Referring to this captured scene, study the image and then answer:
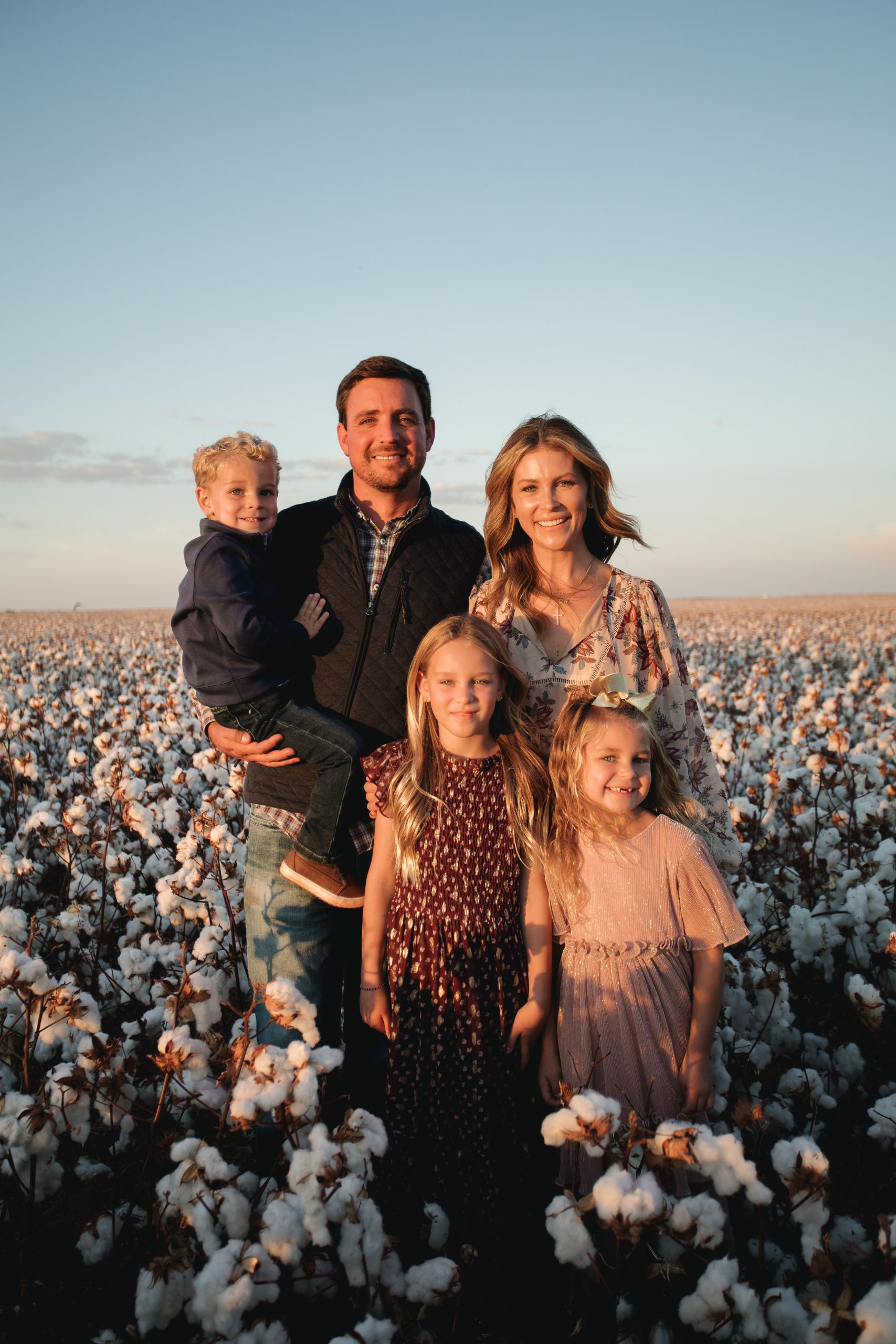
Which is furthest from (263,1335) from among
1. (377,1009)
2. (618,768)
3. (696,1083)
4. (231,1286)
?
(618,768)

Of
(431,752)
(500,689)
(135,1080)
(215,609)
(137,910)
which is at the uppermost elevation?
(215,609)

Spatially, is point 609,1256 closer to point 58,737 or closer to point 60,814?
point 60,814

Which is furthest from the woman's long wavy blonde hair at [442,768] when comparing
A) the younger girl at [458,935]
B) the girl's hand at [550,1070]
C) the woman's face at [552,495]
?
the girl's hand at [550,1070]

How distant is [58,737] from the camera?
9508 mm

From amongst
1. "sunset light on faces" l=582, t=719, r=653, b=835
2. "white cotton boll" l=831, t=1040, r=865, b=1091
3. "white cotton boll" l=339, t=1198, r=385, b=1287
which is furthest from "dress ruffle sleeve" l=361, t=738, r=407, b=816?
"white cotton boll" l=831, t=1040, r=865, b=1091

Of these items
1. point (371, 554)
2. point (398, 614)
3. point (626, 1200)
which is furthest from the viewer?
point (371, 554)

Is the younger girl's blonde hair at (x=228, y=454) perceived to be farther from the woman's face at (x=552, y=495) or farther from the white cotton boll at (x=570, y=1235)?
the white cotton boll at (x=570, y=1235)

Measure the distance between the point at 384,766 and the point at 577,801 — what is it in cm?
66

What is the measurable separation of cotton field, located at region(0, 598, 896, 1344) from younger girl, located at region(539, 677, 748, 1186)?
26 centimetres

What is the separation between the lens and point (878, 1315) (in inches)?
56.8

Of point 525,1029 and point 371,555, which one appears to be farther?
point 371,555

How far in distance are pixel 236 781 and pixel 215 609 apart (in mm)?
2814

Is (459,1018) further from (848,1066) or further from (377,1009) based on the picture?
(848,1066)

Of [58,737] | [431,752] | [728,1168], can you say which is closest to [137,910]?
[431,752]
